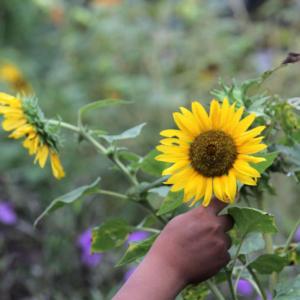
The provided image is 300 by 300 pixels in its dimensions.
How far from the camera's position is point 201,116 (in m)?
0.67

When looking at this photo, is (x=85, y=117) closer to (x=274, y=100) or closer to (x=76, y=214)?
(x=76, y=214)

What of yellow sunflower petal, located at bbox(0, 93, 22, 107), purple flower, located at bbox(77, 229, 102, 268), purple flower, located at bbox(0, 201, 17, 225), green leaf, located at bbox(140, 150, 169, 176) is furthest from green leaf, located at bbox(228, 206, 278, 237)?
purple flower, located at bbox(0, 201, 17, 225)

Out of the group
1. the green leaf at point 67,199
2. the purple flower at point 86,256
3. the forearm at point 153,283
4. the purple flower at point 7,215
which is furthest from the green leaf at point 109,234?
the purple flower at point 7,215

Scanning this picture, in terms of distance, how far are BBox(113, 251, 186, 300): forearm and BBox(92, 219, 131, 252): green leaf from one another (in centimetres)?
→ 15

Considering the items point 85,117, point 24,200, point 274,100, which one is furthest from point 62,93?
point 274,100

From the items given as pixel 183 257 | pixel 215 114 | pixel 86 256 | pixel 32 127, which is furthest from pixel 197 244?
pixel 86 256

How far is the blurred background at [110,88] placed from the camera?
1.84m

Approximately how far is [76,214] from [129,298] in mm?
1268

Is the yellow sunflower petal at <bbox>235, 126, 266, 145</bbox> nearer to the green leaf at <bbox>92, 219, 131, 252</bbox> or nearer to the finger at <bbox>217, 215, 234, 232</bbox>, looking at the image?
the finger at <bbox>217, 215, 234, 232</bbox>

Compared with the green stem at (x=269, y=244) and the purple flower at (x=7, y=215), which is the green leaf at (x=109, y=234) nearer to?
the green stem at (x=269, y=244)

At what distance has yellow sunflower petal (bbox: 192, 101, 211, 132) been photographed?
0.66 m

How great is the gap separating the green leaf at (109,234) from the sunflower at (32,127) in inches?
3.2

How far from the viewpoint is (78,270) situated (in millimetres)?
1833

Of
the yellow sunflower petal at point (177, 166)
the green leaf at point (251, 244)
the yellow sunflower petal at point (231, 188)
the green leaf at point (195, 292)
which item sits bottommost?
the green leaf at point (195, 292)
